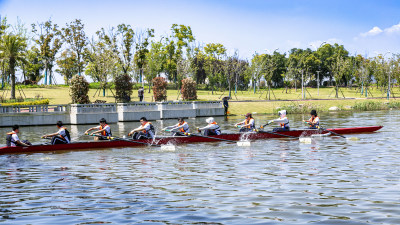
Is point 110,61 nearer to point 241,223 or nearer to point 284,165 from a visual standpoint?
point 284,165

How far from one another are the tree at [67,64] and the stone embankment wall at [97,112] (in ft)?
131

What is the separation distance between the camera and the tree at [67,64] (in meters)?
84.5

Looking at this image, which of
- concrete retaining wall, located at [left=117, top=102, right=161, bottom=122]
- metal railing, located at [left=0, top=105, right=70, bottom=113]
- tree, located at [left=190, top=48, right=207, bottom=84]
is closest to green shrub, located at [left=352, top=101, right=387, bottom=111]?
concrete retaining wall, located at [left=117, top=102, right=161, bottom=122]

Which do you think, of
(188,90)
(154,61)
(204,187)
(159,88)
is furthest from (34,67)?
(204,187)

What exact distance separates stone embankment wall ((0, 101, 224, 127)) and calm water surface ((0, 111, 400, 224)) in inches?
872

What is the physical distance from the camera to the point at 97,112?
4372 cm

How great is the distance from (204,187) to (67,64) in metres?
77.2

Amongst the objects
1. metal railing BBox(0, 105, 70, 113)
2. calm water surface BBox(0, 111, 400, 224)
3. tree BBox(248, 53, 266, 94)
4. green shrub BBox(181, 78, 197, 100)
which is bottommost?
calm water surface BBox(0, 111, 400, 224)

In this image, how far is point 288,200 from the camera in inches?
433

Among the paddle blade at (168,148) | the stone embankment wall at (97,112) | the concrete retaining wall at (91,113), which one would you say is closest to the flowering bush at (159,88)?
the stone embankment wall at (97,112)

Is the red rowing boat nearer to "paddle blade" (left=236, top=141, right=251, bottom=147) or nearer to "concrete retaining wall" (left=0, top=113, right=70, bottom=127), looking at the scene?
"paddle blade" (left=236, top=141, right=251, bottom=147)

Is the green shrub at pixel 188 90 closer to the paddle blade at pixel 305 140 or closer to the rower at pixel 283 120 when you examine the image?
the rower at pixel 283 120

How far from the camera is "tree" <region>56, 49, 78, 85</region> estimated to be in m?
84.5

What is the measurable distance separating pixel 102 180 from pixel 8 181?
3206mm
